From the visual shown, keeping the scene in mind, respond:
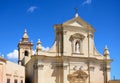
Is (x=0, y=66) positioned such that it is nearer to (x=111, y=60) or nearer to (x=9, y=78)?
(x=9, y=78)

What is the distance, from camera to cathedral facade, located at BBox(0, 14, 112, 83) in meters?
35.2

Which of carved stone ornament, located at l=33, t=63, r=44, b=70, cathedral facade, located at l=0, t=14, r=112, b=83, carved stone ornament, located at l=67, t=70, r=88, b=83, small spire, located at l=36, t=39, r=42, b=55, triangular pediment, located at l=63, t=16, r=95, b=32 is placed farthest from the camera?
triangular pediment, located at l=63, t=16, r=95, b=32

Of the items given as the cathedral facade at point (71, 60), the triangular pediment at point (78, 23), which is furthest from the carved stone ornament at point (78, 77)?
the triangular pediment at point (78, 23)

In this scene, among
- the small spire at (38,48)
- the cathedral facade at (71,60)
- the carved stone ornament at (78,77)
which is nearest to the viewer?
the small spire at (38,48)

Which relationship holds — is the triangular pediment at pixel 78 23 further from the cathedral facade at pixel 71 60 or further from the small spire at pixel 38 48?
the small spire at pixel 38 48

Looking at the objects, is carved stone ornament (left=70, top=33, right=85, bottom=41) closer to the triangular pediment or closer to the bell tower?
the triangular pediment

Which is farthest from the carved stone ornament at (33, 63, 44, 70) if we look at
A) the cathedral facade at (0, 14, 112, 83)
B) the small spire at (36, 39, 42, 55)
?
the small spire at (36, 39, 42, 55)

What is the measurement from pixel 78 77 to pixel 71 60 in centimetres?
244

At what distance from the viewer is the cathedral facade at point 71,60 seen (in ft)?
115

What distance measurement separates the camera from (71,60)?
36500 mm

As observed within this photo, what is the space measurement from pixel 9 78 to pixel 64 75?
6830 mm

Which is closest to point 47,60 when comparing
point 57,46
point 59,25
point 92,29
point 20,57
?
point 57,46

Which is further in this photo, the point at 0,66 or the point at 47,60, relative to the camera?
the point at 47,60

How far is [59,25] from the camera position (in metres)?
37.0
